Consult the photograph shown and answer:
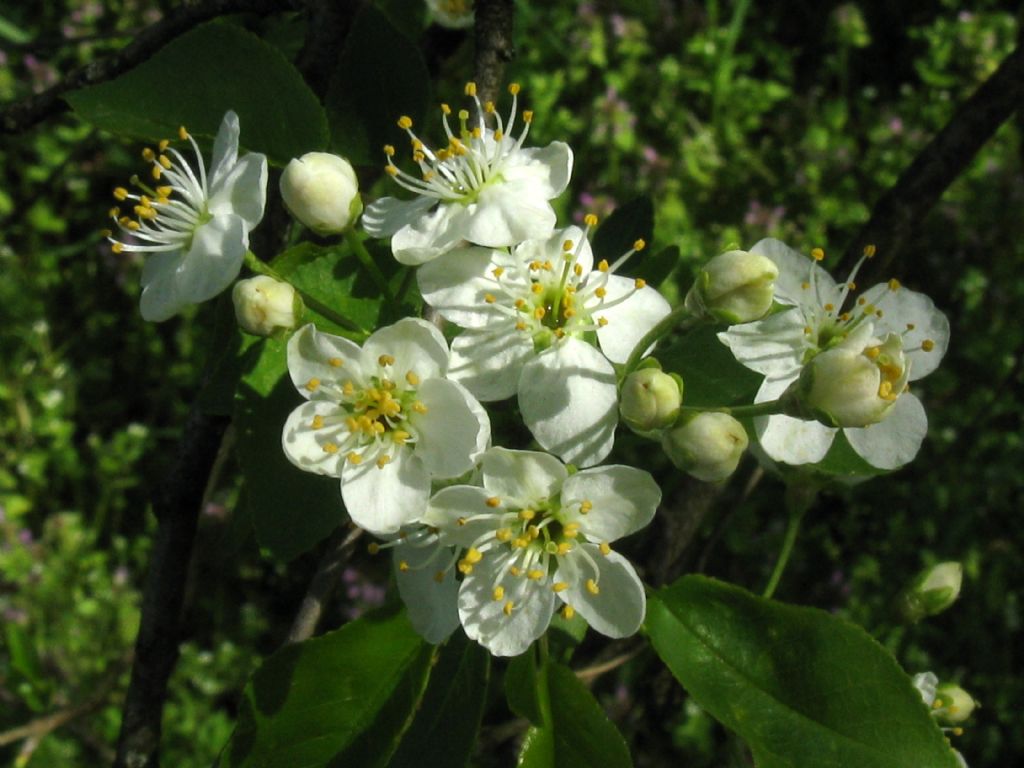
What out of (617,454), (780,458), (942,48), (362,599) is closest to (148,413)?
(362,599)

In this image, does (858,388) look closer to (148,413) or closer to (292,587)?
(292,587)

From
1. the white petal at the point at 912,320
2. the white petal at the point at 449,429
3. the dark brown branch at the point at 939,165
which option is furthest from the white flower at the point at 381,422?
the dark brown branch at the point at 939,165

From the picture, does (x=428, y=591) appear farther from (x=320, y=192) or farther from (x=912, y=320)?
(x=912, y=320)

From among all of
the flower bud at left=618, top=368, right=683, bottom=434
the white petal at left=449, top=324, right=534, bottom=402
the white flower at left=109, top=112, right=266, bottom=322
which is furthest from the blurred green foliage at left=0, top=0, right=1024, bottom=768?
the flower bud at left=618, top=368, right=683, bottom=434

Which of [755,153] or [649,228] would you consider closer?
[649,228]

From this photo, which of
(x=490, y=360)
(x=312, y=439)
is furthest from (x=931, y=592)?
(x=312, y=439)

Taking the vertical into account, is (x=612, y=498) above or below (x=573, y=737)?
above

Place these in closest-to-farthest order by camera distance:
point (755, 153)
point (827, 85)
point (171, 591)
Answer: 1. point (171, 591)
2. point (755, 153)
3. point (827, 85)
